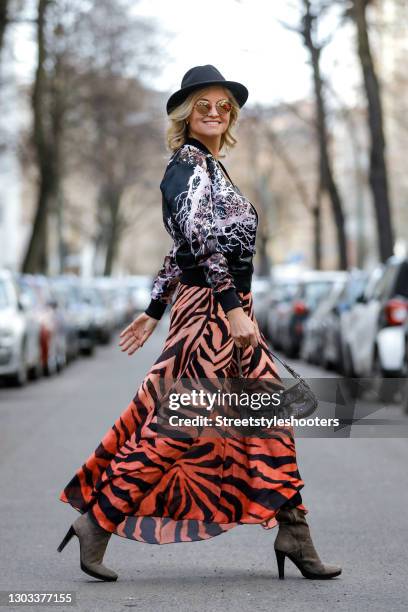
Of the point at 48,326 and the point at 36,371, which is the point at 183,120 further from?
the point at 48,326

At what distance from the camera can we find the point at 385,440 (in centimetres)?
1251

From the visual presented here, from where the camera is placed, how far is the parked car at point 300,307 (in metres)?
27.5

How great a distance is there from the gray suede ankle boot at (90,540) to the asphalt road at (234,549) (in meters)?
0.10

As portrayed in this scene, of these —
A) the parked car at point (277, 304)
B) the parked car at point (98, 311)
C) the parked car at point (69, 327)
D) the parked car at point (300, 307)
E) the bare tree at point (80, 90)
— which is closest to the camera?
the parked car at point (69, 327)

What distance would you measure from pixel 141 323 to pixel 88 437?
258 inches

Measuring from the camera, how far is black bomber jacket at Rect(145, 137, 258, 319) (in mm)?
5543

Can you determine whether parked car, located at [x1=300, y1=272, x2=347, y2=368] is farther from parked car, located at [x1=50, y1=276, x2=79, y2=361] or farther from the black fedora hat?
the black fedora hat

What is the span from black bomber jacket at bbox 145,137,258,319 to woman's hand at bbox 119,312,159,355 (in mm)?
374

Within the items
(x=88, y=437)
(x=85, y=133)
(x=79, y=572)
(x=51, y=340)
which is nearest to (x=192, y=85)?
(x=79, y=572)

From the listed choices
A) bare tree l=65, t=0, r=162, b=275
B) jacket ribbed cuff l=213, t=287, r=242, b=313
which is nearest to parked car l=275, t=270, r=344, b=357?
bare tree l=65, t=0, r=162, b=275

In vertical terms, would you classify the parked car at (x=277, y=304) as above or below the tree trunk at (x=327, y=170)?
below

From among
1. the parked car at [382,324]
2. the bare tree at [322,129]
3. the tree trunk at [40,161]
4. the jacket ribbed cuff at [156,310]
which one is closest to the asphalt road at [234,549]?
the jacket ribbed cuff at [156,310]

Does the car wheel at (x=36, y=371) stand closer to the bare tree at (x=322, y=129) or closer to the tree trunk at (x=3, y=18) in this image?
the tree trunk at (x=3, y=18)

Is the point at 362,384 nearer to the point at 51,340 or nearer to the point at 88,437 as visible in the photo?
the point at 88,437
